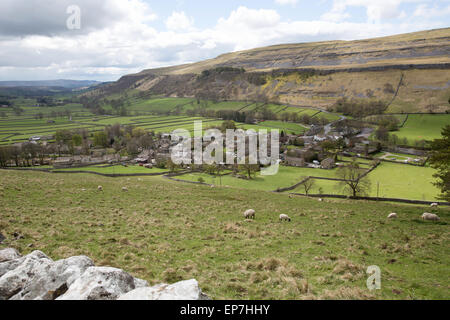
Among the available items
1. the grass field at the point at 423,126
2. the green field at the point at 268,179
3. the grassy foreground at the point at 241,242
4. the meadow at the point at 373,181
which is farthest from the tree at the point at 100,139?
the grass field at the point at 423,126

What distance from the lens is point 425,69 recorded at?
519 ft

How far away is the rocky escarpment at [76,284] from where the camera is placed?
215 inches

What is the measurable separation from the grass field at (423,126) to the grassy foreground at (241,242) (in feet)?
317

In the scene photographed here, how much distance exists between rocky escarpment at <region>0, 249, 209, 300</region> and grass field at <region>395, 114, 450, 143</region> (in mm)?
110190

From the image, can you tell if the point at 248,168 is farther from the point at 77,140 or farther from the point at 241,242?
the point at 77,140

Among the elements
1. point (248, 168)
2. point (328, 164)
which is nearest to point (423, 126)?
point (328, 164)

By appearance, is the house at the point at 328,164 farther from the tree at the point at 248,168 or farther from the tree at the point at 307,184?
the tree at the point at 248,168

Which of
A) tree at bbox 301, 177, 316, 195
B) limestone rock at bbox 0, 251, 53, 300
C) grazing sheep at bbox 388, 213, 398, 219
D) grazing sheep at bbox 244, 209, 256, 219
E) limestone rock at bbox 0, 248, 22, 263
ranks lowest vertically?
tree at bbox 301, 177, 316, 195

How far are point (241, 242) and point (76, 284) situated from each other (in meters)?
8.57

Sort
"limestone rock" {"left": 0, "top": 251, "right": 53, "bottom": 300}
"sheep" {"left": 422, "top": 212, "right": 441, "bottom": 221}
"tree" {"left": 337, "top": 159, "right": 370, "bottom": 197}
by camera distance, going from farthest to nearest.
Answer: "tree" {"left": 337, "top": 159, "right": 370, "bottom": 197}, "sheep" {"left": 422, "top": 212, "right": 441, "bottom": 221}, "limestone rock" {"left": 0, "top": 251, "right": 53, "bottom": 300}

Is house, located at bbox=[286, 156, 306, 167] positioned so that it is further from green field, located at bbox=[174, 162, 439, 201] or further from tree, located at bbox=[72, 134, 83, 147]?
tree, located at bbox=[72, 134, 83, 147]

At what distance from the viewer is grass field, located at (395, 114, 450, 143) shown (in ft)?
322

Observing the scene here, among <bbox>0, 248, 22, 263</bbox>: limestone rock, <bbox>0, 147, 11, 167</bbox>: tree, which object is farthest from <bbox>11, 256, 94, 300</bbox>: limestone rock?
<bbox>0, 147, 11, 167</bbox>: tree

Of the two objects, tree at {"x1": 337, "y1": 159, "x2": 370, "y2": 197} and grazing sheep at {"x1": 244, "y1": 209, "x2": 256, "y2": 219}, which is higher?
grazing sheep at {"x1": 244, "y1": 209, "x2": 256, "y2": 219}
